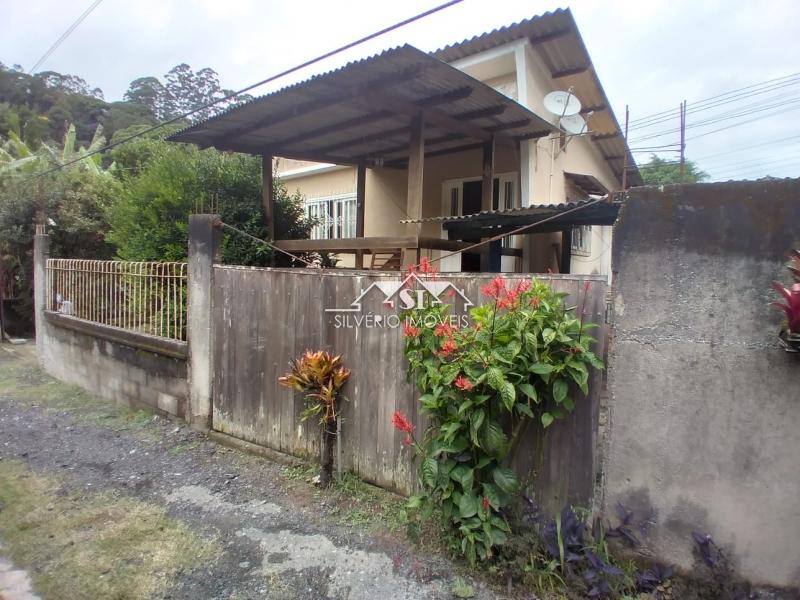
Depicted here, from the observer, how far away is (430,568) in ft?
9.46

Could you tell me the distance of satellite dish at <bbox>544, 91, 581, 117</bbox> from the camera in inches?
303

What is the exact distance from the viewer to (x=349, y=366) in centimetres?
389

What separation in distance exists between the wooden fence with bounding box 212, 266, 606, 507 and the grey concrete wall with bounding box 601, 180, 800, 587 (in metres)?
0.24

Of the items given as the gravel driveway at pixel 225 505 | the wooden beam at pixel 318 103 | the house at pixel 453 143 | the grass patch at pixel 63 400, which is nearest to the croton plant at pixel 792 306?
the house at pixel 453 143

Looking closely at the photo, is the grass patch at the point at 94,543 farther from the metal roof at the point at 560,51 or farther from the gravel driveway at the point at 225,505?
the metal roof at the point at 560,51

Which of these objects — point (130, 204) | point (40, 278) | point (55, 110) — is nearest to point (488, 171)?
point (130, 204)

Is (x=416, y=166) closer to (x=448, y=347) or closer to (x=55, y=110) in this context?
(x=448, y=347)

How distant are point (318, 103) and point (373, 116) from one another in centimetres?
93

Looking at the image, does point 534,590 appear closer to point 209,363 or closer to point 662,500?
point 662,500

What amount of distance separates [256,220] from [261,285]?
12.5ft

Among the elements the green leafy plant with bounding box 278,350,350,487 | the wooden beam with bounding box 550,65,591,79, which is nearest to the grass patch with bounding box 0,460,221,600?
the green leafy plant with bounding box 278,350,350,487

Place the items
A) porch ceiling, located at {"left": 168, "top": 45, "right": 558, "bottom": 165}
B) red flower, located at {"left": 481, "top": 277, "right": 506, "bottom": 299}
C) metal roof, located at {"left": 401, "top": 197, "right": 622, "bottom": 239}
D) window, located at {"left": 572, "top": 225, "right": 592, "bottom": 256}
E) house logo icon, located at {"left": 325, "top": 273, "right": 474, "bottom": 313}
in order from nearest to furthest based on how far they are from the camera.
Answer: red flower, located at {"left": 481, "top": 277, "right": 506, "bottom": 299} < house logo icon, located at {"left": 325, "top": 273, "right": 474, "bottom": 313} < porch ceiling, located at {"left": 168, "top": 45, "right": 558, "bottom": 165} < metal roof, located at {"left": 401, "top": 197, "right": 622, "bottom": 239} < window, located at {"left": 572, "top": 225, "right": 592, "bottom": 256}

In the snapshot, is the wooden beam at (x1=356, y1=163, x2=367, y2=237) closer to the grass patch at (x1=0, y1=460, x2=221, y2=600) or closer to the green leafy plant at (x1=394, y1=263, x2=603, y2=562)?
the grass patch at (x1=0, y1=460, x2=221, y2=600)

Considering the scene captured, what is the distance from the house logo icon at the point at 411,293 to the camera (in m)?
3.33
